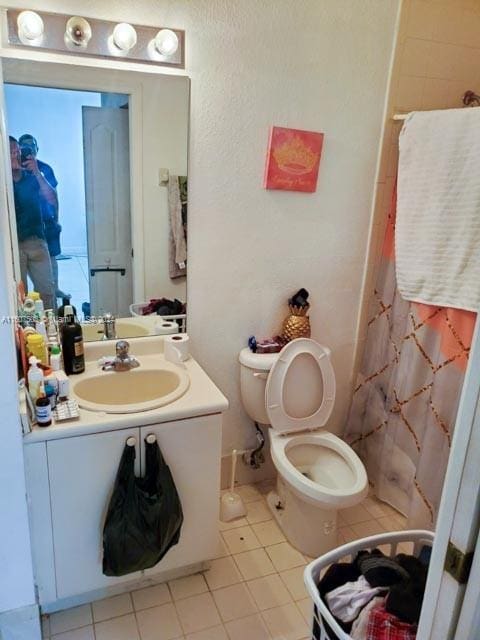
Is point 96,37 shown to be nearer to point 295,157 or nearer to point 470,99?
point 295,157

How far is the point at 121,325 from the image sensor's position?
1960 millimetres

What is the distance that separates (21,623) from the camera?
4.96ft

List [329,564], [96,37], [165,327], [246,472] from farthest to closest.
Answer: [246,472] < [165,327] < [96,37] < [329,564]

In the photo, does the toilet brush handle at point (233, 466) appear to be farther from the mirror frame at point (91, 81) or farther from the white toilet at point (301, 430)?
the mirror frame at point (91, 81)

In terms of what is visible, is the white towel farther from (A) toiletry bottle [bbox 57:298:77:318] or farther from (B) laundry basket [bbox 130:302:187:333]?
(A) toiletry bottle [bbox 57:298:77:318]

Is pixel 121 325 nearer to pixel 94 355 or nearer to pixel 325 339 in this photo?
pixel 94 355

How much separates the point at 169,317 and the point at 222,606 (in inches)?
44.8

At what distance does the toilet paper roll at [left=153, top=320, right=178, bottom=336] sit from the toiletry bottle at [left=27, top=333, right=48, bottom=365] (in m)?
0.52

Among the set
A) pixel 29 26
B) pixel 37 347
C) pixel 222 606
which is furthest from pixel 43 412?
pixel 29 26

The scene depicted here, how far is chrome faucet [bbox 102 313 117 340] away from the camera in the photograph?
192 centimetres

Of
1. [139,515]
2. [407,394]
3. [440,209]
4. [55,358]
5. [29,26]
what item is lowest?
[139,515]

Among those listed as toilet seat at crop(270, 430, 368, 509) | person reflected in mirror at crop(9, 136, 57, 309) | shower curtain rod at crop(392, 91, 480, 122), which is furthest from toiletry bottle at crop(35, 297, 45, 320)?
shower curtain rod at crop(392, 91, 480, 122)

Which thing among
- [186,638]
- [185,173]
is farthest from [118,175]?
[186,638]

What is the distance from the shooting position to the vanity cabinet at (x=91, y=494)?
147cm
